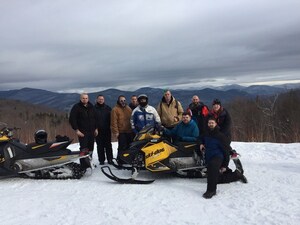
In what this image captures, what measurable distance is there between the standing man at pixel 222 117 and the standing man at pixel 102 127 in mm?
2481

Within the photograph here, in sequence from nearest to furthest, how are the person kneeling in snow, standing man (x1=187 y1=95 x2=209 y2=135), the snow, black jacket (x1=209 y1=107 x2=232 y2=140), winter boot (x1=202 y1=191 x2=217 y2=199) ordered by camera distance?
the snow
winter boot (x1=202 y1=191 x2=217 y2=199)
the person kneeling in snow
black jacket (x1=209 y1=107 x2=232 y2=140)
standing man (x1=187 y1=95 x2=209 y2=135)

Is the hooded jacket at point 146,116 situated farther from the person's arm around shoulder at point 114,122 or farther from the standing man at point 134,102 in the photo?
the standing man at point 134,102

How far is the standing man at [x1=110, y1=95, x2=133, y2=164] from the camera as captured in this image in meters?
6.67

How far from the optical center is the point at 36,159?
225 inches

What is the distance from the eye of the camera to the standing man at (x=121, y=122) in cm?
667

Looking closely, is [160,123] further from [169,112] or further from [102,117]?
[102,117]

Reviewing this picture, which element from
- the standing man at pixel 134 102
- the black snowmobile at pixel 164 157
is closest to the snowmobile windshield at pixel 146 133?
the black snowmobile at pixel 164 157

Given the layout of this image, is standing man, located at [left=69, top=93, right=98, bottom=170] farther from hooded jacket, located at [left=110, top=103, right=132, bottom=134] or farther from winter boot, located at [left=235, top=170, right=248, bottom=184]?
winter boot, located at [left=235, top=170, right=248, bottom=184]

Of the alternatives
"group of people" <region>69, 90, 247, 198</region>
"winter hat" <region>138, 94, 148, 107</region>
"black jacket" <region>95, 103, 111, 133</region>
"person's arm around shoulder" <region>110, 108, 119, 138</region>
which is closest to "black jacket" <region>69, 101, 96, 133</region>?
"group of people" <region>69, 90, 247, 198</region>

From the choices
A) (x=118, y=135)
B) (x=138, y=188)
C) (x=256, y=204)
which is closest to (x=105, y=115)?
(x=118, y=135)

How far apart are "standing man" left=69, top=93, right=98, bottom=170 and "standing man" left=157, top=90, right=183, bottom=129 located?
1475 mm

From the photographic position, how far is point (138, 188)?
507 cm

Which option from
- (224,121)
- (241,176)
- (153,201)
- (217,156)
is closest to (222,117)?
(224,121)

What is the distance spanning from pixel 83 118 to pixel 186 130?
2179mm
